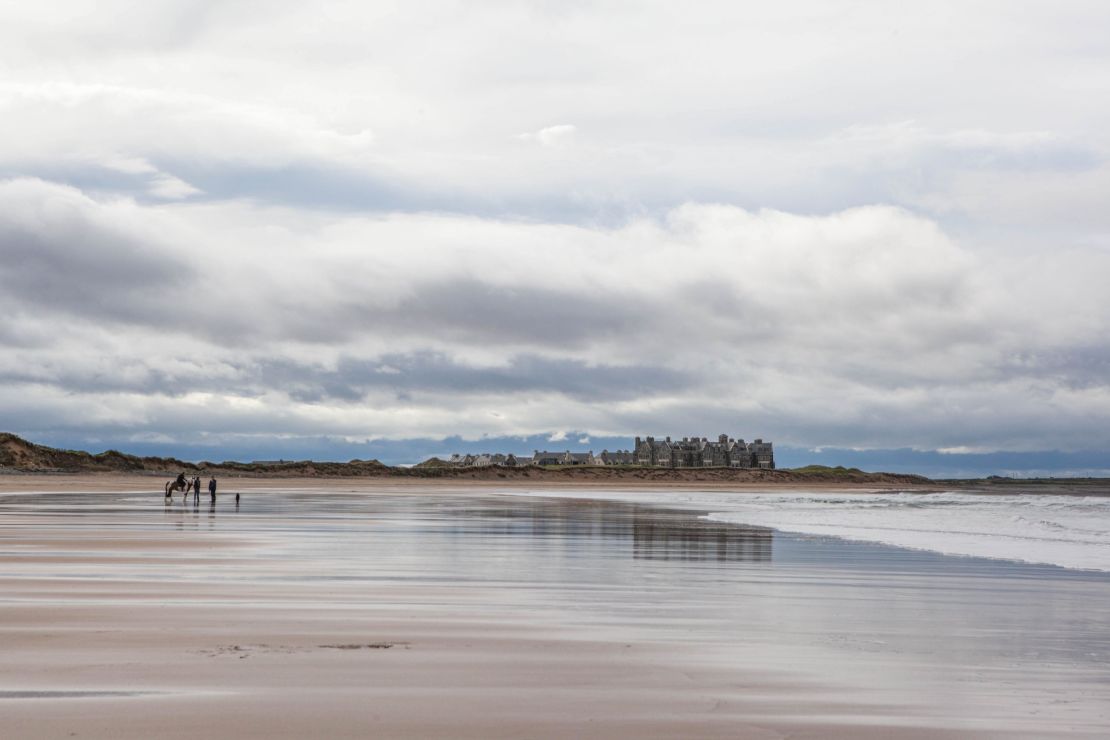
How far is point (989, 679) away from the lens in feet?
31.0

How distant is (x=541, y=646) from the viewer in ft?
35.1

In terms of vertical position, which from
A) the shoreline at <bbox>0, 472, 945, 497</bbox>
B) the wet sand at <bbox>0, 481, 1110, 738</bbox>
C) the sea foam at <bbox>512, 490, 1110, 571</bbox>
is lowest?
the shoreline at <bbox>0, 472, 945, 497</bbox>

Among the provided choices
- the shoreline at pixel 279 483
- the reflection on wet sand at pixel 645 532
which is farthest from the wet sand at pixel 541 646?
the shoreline at pixel 279 483

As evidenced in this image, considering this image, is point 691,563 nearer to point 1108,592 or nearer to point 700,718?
point 1108,592

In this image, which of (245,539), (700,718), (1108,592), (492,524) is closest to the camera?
(700,718)

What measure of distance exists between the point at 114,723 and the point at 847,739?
506 centimetres

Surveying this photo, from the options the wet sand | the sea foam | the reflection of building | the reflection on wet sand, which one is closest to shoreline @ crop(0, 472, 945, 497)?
the reflection on wet sand

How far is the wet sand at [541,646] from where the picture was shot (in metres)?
7.65

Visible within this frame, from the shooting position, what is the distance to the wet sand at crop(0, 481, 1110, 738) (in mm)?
7652

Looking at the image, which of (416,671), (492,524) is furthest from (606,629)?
(492,524)

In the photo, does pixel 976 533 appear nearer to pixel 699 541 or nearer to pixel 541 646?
pixel 699 541

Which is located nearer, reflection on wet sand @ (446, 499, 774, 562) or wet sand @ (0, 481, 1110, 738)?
wet sand @ (0, 481, 1110, 738)

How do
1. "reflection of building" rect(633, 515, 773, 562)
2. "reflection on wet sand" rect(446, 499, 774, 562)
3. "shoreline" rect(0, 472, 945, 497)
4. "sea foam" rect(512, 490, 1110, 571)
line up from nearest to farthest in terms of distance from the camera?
"reflection of building" rect(633, 515, 773, 562)
"reflection on wet sand" rect(446, 499, 774, 562)
"sea foam" rect(512, 490, 1110, 571)
"shoreline" rect(0, 472, 945, 497)

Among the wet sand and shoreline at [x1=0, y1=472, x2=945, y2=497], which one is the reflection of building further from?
shoreline at [x1=0, y1=472, x2=945, y2=497]
